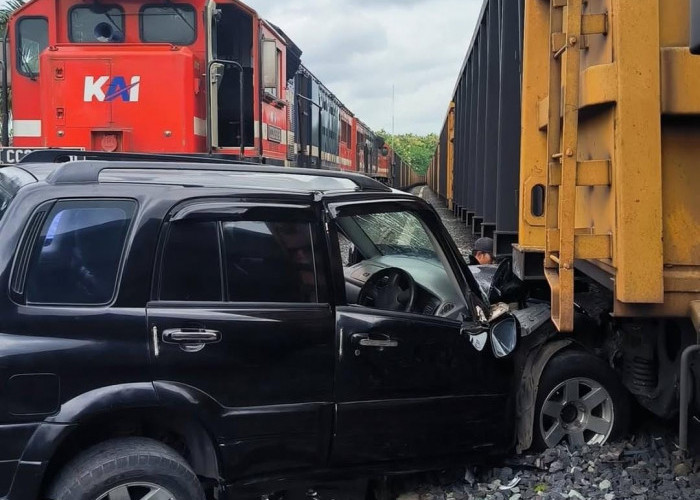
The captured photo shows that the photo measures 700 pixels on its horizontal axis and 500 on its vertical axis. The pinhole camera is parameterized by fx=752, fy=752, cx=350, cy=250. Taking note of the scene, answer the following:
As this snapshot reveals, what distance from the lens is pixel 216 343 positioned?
3.20 metres

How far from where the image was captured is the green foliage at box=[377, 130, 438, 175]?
92562 mm

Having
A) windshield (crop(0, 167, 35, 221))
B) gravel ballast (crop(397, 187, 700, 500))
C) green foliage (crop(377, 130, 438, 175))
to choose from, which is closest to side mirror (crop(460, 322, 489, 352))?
gravel ballast (crop(397, 187, 700, 500))

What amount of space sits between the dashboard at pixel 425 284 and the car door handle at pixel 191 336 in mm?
899

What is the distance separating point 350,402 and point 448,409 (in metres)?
0.56

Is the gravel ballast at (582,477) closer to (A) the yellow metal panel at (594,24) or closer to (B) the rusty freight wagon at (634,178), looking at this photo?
(B) the rusty freight wagon at (634,178)

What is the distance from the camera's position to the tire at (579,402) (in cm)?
425

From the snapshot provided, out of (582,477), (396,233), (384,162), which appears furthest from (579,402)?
(384,162)

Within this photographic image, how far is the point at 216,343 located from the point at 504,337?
4.95 feet

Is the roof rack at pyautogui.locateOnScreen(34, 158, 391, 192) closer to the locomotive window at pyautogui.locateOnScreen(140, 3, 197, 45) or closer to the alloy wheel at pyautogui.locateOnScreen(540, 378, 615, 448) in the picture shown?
the alloy wheel at pyautogui.locateOnScreen(540, 378, 615, 448)

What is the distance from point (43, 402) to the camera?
2900 millimetres

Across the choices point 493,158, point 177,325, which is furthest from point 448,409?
point 493,158

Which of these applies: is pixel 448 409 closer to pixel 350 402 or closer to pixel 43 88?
pixel 350 402

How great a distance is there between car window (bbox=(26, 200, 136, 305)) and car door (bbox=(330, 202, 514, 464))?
999mm

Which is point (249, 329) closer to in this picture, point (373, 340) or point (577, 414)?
point (373, 340)
